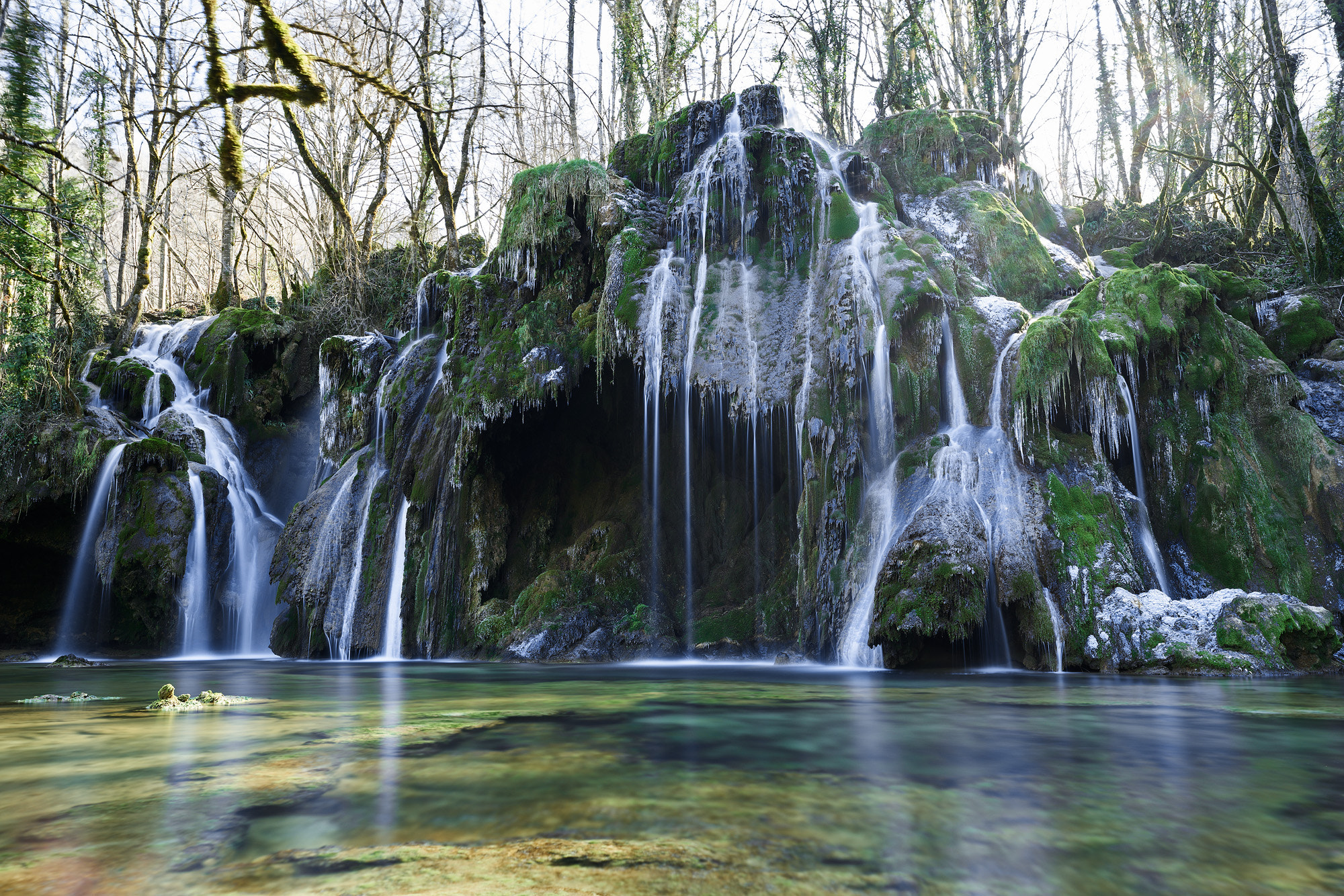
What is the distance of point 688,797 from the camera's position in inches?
119

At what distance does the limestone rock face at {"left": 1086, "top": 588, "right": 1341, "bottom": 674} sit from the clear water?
225 centimetres

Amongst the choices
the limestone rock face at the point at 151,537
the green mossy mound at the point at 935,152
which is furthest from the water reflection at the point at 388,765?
the green mossy mound at the point at 935,152

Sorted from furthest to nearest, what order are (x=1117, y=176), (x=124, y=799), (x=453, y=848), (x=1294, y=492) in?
1. (x=1117, y=176)
2. (x=1294, y=492)
3. (x=124, y=799)
4. (x=453, y=848)

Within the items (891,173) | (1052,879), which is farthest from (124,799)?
(891,173)

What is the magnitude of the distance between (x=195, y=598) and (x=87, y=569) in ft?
8.20

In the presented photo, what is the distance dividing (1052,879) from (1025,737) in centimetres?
251

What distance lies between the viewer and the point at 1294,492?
32.9 ft

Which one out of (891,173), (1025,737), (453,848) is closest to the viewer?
(453,848)

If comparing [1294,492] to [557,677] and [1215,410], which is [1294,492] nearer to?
[1215,410]

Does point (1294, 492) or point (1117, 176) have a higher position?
point (1117, 176)

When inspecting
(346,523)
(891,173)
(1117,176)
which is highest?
(1117,176)

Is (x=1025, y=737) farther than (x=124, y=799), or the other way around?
A: (x=1025, y=737)

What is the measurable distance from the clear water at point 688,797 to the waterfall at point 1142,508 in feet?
11.9

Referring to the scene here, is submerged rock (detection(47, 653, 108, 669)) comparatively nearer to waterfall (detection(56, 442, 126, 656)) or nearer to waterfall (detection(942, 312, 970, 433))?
waterfall (detection(56, 442, 126, 656))
